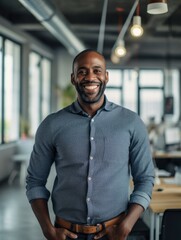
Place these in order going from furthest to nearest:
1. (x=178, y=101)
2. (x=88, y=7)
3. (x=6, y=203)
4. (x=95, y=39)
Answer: (x=178, y=101) < (x=95, y=39) < (x=88, y=7) < (x=6, y=203)

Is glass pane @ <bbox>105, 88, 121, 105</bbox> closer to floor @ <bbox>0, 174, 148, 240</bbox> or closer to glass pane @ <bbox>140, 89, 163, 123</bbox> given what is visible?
glass pane @ <bbox>140, 89, 163, 123</bbox>

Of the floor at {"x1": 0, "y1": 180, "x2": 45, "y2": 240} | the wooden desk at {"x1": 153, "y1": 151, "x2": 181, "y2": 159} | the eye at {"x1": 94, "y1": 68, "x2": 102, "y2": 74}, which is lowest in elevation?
the floor at {"x1": 0, "y1": 180, "x2": 45, "y2": 240}

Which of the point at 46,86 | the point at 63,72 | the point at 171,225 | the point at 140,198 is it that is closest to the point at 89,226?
the point at 140,198

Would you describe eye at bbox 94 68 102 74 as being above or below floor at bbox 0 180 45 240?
above

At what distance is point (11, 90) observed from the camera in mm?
9953

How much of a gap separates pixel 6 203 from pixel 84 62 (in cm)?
531

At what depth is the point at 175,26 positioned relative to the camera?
11.0 m

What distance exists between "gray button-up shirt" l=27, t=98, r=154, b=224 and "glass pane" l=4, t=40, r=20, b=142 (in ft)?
24.7

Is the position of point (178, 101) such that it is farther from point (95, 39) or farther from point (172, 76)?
point (95, 39)

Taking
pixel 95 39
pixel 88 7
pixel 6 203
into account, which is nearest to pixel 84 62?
pixel 6 203

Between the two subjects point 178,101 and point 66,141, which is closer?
point 66,141

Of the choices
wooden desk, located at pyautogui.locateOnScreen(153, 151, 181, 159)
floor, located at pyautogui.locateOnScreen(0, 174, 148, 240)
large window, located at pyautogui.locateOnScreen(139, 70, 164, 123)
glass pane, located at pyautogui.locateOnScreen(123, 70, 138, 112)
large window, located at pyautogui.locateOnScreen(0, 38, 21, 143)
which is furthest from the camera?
large window, located at pyautogui.locateOnScreen(139, 70, 164, 123)

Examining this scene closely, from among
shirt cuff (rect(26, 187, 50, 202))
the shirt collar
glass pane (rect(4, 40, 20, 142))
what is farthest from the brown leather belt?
glass pane (rect(4, 40, 20, 142))

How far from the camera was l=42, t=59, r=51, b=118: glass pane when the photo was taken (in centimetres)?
1334
